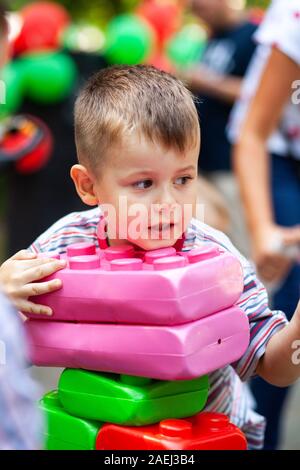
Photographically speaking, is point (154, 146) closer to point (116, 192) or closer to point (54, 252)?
point (116, 192)

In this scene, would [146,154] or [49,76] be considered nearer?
[146,154]

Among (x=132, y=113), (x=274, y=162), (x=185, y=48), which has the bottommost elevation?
(x=185, y=48)

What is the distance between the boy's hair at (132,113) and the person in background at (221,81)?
319cm

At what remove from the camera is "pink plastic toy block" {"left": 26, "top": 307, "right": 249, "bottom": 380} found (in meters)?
1.75

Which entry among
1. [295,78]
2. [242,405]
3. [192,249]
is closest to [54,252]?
[192,249]

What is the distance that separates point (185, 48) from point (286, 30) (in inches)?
131

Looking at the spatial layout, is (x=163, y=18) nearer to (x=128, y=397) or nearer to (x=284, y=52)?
(x=284, y=52)

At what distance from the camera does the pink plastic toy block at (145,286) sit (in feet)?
5.75

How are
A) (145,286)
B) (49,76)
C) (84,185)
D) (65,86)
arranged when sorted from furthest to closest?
(65,86) < (49,76) < (84,185) < (145,286)

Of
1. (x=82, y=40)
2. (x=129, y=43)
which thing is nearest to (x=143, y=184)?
(x=129, y=43)

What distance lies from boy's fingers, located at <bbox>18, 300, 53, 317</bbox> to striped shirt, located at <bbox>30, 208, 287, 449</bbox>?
0.27 metres

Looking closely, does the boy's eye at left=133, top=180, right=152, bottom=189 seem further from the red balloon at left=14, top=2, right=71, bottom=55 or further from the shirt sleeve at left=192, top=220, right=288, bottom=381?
the red balloon at left=14, top=2, right=71, bottom=55

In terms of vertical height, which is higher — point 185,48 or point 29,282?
point 29,282

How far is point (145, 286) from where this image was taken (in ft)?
5.79
